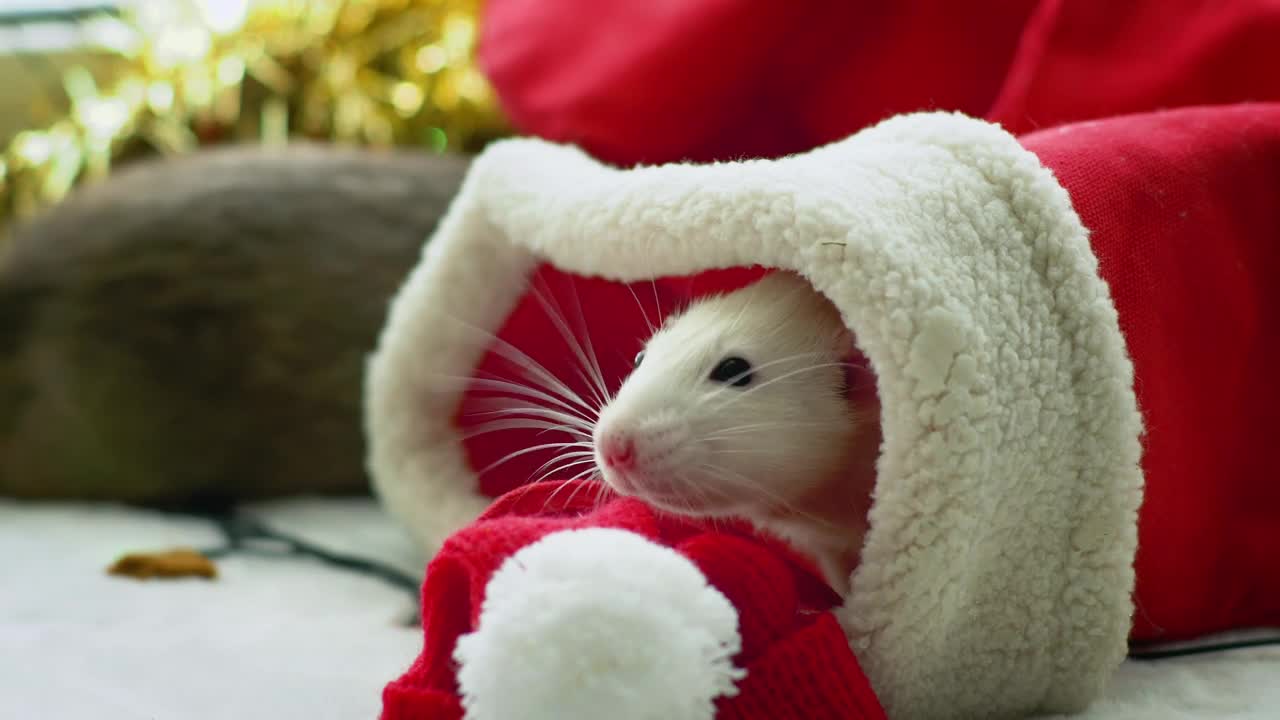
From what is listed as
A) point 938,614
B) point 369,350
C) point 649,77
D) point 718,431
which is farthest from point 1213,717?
point 369,350

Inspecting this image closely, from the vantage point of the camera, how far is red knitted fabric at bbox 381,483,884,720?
62 cm

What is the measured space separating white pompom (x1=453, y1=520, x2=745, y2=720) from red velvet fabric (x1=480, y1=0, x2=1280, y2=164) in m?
0.65

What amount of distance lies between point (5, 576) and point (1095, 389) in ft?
3.18

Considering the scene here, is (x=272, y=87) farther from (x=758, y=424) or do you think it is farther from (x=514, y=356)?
(x=758, y=424)

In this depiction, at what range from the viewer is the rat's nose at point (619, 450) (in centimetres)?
72

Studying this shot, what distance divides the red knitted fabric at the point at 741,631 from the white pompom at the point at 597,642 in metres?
0.04

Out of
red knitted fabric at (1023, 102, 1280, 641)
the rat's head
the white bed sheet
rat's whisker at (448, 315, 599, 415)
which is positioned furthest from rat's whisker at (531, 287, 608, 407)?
red knitted fabric at (1023, 102, 1280, 641)

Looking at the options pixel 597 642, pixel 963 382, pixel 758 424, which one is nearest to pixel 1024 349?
pixel 963 382

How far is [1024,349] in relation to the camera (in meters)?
0.68

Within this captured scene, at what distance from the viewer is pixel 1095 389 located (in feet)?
2.30

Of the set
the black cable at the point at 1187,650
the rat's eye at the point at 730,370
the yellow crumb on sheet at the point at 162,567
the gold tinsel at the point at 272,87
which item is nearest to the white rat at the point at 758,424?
the rat's eye at the point at 730,370

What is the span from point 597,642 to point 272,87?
4.82ft

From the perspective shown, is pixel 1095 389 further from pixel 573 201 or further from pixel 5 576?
pixel 5 576

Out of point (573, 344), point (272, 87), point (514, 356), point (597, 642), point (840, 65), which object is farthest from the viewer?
point (272, 87)
